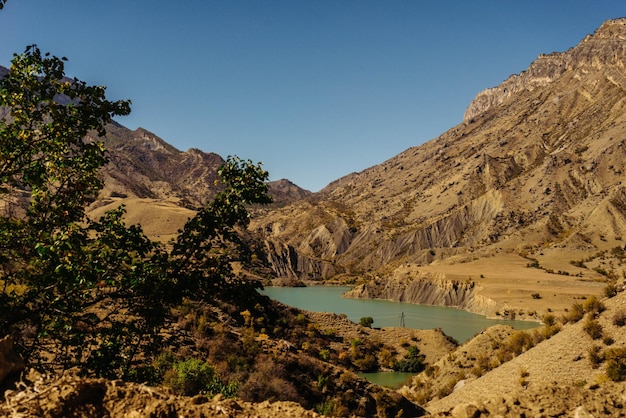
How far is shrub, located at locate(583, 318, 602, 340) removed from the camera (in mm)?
18781

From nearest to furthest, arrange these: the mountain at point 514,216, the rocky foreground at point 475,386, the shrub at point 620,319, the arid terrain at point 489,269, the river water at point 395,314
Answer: the rocky foreground at point 475,386 < the arid terrain at point 489,269 < the shrub at point 620,319 < the river water at point 395,314 < the mountain at point 514,216

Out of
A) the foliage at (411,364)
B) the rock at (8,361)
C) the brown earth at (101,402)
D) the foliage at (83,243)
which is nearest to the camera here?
the brown earth at (101,402)

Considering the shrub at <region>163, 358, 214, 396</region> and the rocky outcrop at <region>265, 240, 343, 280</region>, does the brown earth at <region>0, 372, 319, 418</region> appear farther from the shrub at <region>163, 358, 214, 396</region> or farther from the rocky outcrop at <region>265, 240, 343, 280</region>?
the rocky outcrop at <region>265, 240, 343, 280</region>

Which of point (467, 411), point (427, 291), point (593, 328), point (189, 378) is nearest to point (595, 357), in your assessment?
point (593, 328)

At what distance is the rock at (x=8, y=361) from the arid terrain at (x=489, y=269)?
3 cm

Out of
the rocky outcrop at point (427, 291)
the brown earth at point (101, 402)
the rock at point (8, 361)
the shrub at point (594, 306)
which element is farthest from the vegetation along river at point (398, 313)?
the rock at point (8, 361)

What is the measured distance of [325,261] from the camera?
157750mm

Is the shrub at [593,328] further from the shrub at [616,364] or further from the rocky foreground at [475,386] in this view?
the shrub at [616,364]

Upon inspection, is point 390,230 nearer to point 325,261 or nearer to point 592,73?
point 325,261

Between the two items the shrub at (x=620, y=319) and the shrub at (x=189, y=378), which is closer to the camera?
the shrub at (x=189, y=378)

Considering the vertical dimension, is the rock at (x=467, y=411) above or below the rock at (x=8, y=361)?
below

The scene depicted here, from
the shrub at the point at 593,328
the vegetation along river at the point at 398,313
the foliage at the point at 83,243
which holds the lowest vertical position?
the vegetation along river at the point at 398,313

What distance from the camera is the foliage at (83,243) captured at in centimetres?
625

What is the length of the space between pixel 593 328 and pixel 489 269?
248ft
